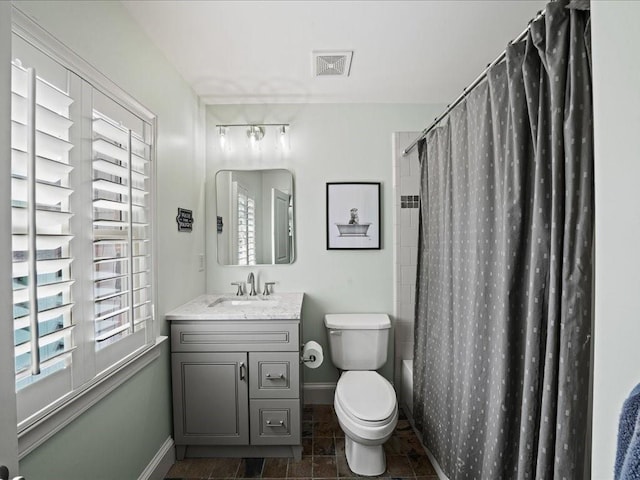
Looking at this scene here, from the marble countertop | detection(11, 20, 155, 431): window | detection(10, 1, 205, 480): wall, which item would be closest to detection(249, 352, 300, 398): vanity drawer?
the marble countertop

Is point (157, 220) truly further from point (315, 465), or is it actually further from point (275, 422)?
point (315, 465)

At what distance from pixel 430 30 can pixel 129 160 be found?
1.68 meters

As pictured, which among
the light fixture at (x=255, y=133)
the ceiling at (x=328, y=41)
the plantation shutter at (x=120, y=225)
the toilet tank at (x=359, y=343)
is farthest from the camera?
the light fixture at (x=255, y=133)

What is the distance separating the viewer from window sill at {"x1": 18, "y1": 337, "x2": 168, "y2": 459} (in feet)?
3.10

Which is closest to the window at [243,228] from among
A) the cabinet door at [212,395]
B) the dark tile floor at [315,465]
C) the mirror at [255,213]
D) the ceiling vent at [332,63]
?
the mirror at [255,213]

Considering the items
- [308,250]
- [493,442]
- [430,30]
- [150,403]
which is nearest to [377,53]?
[430,30]

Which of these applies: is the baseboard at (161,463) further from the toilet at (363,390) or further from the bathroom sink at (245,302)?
the toilet at (363,390)

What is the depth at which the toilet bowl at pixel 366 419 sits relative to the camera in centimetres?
164

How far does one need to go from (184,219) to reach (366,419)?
165cm

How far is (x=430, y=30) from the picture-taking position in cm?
169

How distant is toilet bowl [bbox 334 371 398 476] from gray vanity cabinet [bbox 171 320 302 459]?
305 mm

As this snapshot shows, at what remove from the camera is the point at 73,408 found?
1.12 m

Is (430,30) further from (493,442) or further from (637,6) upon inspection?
(493,442)

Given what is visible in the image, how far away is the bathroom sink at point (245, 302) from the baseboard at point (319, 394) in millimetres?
790
